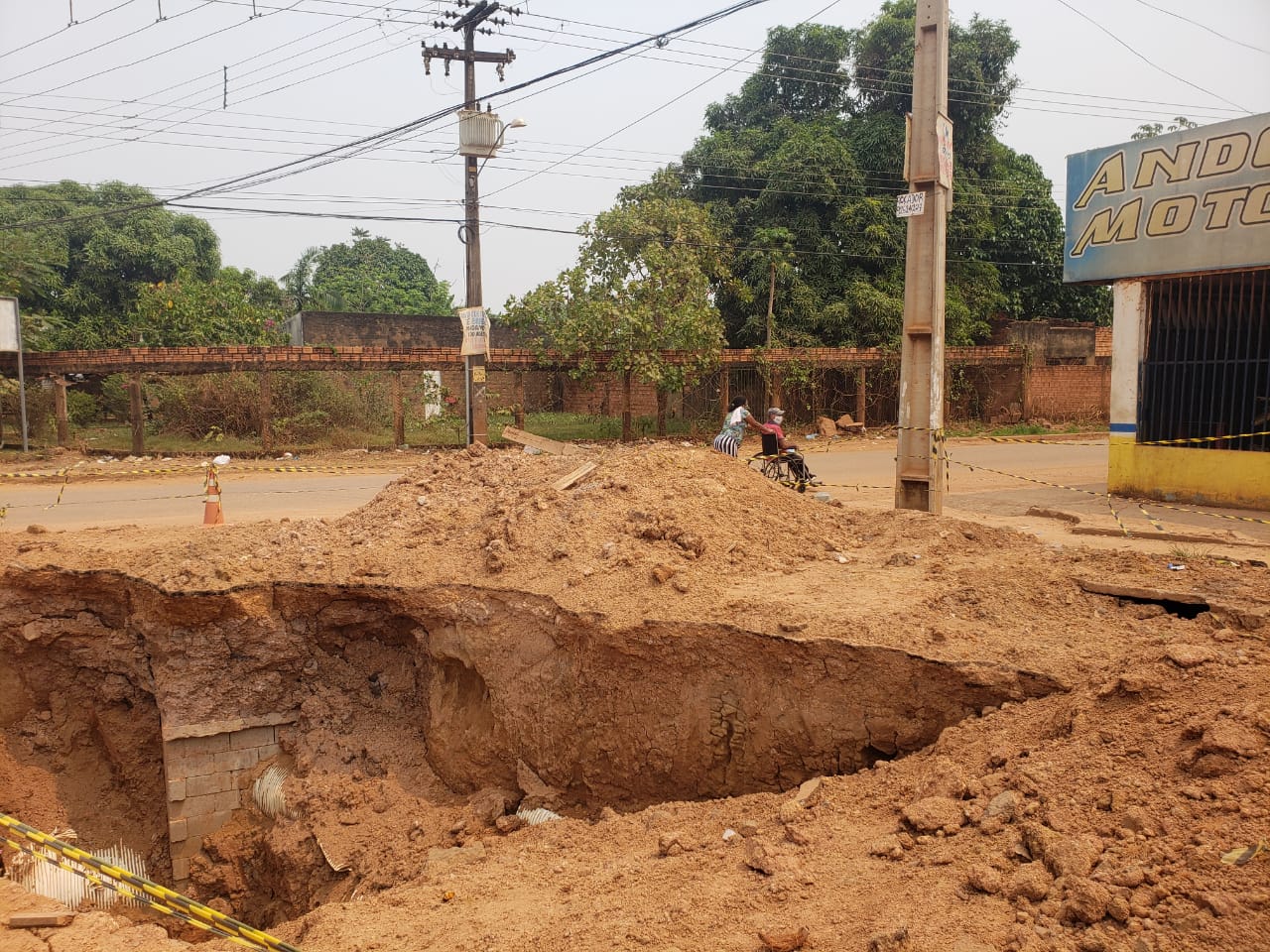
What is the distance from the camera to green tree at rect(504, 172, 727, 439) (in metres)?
19.4

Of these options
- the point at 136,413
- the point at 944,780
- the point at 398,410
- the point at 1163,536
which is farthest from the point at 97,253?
the point at 944,780

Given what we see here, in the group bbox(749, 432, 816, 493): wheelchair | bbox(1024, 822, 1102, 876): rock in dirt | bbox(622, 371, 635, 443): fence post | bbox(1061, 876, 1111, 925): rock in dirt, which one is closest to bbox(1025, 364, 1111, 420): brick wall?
bbox(622, 371, 635, 443): fence post

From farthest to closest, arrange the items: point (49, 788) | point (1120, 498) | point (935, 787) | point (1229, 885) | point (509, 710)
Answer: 1. point (1120, 498)
2. point (49, 788)
3. point (509, 710)
4. point (935, 787)
5. point (1229, 885)

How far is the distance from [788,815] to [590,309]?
16.1 meters

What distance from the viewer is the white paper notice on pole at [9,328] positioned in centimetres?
1694

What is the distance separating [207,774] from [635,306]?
14564 millimetres

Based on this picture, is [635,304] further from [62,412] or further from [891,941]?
[891,941]

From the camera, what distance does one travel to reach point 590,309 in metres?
19.2

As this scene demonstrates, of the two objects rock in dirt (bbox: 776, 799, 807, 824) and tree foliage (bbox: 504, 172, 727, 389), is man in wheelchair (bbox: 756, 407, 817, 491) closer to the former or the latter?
rock in dirt (bbox: 776, 799, 807, 824)

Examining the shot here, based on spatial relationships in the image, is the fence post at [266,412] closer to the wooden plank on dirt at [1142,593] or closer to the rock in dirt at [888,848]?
the wooden plank on dirt at [1142,593]

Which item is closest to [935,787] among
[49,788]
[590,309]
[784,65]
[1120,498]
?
[49,788]

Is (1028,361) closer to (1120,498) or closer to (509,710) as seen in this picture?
(1120,498)

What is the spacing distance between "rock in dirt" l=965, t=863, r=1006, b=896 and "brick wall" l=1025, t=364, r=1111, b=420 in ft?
75.4

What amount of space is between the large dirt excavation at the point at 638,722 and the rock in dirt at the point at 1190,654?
17mm
